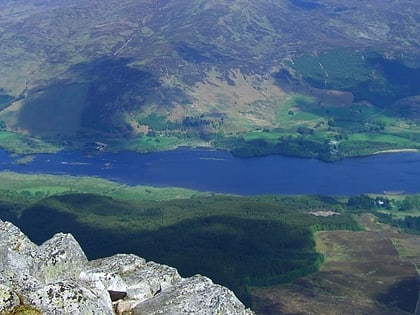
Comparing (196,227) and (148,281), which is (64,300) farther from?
(196,227)

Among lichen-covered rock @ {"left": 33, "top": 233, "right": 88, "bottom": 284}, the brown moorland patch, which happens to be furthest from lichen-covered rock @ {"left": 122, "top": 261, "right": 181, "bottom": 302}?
the brown moorland patch

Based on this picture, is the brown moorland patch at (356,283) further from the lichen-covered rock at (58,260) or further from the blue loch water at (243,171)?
the lichen-covered rock at (58,260)

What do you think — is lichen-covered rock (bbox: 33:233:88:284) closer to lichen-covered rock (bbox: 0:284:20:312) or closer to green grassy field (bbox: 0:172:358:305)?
lichen-covered rock (bbox: 0:284:20:312)

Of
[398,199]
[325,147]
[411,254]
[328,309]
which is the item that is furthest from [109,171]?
[328,309]

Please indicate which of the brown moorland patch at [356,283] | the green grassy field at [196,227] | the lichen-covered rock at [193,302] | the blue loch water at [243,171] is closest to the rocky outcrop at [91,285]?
the lichen-covered rock at [193,302]

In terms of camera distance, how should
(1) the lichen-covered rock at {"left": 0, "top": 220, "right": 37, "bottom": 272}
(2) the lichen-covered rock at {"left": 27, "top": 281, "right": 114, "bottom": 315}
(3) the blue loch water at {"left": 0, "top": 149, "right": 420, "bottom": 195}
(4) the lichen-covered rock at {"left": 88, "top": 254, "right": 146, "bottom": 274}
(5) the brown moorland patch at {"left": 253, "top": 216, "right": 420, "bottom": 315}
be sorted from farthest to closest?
(3) the blue loch water at {"left": 0, "top": 149, "right": 420, "bottom": 195} → (5) the brown moorland patch at {"left": 253, "top": 216, "right": 420, "bottom": 315} → (4) the lichen-covered rock at {"left": 88, "top": 254, "right": 146, "bottom": 274} → (1) the lichen-covered rock at {"left": 0, "top": 220, "right": 37, "bottom": 272} → (2) the lichen-covered rock at {"left": 27, "top": 281, "right": 114, "bottom": 315}

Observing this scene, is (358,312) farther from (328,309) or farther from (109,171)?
(109,171)
